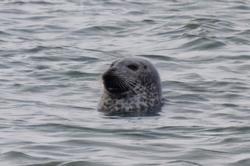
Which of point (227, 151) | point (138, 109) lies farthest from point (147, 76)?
point (227, 151)

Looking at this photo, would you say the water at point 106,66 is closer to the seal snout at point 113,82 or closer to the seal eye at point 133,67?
the seal snout at point 113,82

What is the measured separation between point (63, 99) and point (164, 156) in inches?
174

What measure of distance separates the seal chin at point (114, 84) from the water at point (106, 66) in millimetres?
372

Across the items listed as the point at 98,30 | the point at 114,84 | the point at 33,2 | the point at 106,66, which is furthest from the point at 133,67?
the point at 33,2

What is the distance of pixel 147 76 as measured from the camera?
52.6 feet

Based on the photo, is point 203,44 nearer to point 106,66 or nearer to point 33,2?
point 106,66

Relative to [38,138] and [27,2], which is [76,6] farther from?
[38,138]

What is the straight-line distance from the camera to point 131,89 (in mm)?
15875

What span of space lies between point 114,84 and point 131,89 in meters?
0.46

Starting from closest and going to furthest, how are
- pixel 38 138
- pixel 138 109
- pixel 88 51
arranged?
pixel 38 138 → pixel 138 109 → pixel 88 51

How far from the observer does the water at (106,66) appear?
12.3 m

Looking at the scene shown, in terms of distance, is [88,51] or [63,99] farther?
[88,51]

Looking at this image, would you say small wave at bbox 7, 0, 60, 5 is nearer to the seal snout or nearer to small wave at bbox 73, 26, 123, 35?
small wave at bbox 73, 26, 123, 35

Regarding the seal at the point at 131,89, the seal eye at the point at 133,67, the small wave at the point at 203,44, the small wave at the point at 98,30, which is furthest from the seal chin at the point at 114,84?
the small wave at the point at 98,30
